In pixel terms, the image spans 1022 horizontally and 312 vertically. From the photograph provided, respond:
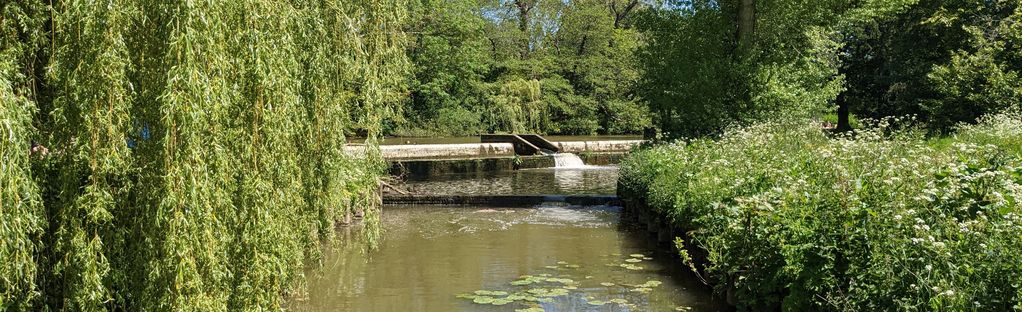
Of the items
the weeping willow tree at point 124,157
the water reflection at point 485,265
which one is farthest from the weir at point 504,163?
the weeping willow tree at point 124,157

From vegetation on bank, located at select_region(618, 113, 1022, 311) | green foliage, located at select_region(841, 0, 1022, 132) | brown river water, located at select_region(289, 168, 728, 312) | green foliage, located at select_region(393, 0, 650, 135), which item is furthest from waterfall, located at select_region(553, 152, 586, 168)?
vegetation on bank, located at select_region(618, 113, 1022, 311)

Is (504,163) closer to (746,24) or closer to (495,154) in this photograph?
(495,154)

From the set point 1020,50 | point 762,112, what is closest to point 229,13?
point 762,112

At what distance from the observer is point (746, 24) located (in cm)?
1989

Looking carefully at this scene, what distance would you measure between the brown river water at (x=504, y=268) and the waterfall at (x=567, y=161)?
11982 mm

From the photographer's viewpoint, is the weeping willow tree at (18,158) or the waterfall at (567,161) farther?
the waterfall at (567,161)

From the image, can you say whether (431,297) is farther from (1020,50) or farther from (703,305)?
(1020,50)

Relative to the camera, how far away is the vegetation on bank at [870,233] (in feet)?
15.4

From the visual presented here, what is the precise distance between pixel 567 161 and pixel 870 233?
24.6 metres

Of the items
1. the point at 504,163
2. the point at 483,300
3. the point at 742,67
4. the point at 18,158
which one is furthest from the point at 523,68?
the point at 18,158

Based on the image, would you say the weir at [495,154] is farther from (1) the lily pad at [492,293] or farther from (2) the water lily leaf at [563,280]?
(1) the lily pad at [492,293]

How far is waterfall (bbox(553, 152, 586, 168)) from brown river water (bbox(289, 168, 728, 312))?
12.0 m

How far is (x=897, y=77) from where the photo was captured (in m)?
30.9

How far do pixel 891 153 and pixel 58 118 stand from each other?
27.3ft
